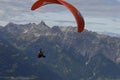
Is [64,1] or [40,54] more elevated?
[64,1]

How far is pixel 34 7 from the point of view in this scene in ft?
136

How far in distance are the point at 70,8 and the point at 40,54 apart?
6.88 meters

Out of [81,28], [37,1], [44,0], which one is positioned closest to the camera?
[81,28]

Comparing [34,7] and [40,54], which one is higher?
[34,7]

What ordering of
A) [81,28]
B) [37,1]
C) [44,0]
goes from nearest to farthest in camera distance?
[81,28] → [44,0] → [37,1]

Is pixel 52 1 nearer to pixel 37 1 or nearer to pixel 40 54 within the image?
pixel 37 1

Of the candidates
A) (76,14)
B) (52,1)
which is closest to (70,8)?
(76,14)

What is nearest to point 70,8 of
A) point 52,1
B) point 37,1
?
point 52,1

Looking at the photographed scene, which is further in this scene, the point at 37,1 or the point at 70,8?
the point at 37,1

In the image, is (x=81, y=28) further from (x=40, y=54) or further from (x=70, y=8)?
(x=40, y=54)

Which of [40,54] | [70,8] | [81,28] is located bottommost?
[40,54]

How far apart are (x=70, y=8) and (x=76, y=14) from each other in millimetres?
991

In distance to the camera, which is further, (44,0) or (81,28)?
(44,0)

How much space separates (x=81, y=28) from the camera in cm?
3472
